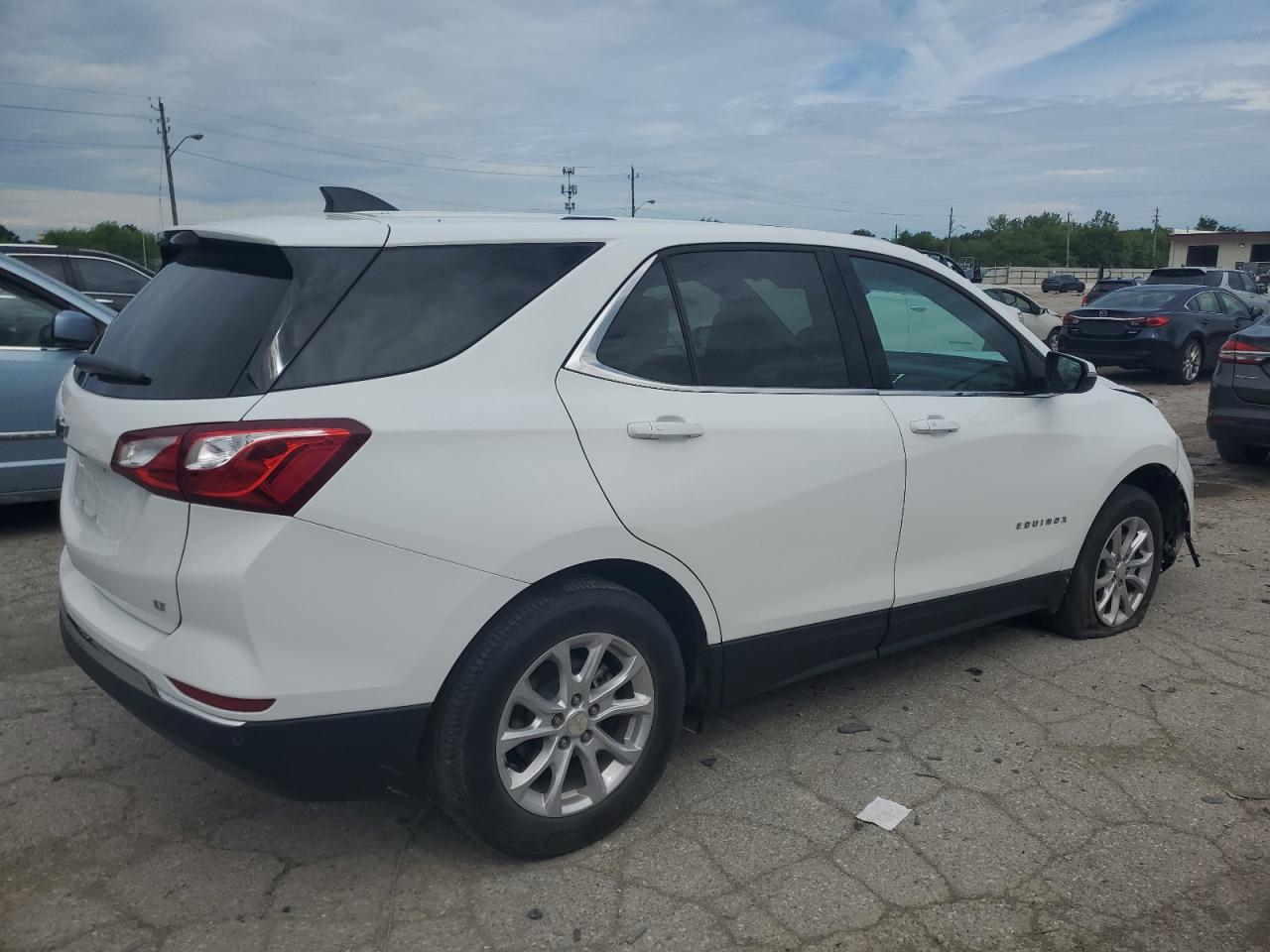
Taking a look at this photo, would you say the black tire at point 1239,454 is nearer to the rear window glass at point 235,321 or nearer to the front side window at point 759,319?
the front side window at point 759,319

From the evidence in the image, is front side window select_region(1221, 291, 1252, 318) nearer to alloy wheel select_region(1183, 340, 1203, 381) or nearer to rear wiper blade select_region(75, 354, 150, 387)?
alloy wheel select_region(1183, 340, 1203, 381)

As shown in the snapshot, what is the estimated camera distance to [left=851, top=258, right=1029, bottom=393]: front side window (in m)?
3.67

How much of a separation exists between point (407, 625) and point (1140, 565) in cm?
352

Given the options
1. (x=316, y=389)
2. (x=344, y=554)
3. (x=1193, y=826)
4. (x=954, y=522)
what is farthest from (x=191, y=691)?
(x=1193, y=826)

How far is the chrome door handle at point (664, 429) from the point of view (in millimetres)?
2834

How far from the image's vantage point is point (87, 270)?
12.2m

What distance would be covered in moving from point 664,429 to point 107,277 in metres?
11.7

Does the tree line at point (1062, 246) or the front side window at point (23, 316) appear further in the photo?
the tree line at point (1062, 246)

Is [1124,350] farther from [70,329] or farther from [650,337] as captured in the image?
[70,329]

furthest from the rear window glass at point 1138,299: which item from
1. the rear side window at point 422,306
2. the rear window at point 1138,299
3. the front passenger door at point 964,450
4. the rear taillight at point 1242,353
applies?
the rear side window at point 422,306

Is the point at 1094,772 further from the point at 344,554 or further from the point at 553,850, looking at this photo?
the point at 344,554

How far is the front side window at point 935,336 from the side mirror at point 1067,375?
3.6 inches

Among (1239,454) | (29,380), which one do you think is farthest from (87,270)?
(1239,454)

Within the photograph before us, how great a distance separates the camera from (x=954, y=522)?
12.2 feet
